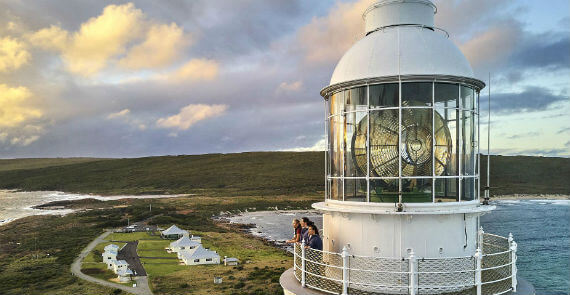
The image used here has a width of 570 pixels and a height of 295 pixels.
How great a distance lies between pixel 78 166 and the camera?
178 metres

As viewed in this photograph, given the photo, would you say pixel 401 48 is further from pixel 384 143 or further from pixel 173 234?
pixel 173 234

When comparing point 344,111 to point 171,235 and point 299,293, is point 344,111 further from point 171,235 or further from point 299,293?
point 171,235

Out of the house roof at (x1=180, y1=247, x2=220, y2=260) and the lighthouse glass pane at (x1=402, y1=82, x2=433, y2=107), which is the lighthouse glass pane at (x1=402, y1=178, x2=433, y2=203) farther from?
the house roof at (x1=180, y1=247, x2=220, y2=260)

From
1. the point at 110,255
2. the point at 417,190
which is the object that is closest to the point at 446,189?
the point at 417,190

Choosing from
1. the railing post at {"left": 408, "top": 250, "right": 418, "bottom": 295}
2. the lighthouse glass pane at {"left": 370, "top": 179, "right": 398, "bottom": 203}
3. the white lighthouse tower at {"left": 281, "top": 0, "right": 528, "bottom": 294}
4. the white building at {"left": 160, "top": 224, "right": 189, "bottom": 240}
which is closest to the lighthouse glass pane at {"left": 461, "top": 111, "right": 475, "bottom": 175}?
the white lighthouse tower at {"left": 281, "top": 0, "right": 528, "bottom": 294}

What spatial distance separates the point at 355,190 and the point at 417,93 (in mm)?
2810

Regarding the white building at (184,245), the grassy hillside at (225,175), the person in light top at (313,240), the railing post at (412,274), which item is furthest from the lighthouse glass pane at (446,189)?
the grassy hillside at (225,175)

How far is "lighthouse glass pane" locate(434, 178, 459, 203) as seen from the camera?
9820mm

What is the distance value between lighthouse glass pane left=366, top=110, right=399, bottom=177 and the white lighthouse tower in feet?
0.08

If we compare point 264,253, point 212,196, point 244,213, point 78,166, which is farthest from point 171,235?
point 78,166

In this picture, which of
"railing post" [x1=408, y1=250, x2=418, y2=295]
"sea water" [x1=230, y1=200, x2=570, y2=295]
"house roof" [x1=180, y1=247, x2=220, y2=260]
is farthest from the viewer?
"sea water" [x1=230, y1=200, x2=570, y2=295]

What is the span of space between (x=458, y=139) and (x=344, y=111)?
292 cm

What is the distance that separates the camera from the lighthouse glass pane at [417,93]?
961 cm

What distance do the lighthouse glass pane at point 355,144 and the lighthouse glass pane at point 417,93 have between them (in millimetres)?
1075
